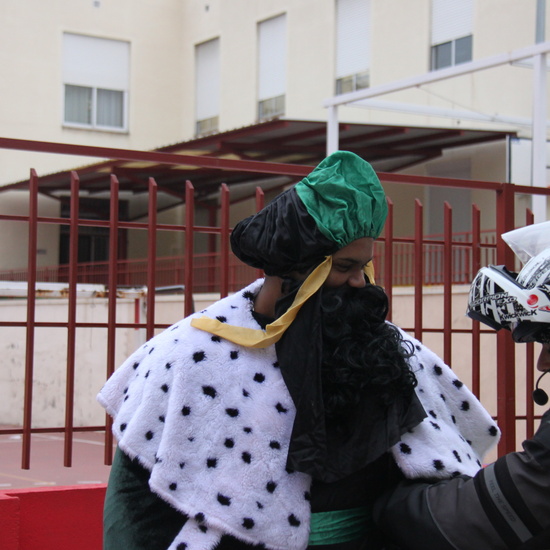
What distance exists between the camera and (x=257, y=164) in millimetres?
3975

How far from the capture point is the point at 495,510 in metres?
1.89

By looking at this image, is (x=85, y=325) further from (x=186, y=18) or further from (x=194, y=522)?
(x=186, y=18)

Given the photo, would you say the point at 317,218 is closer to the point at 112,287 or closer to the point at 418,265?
the point at 112,287

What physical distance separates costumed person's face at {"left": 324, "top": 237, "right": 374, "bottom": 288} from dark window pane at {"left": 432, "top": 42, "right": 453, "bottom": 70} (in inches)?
558

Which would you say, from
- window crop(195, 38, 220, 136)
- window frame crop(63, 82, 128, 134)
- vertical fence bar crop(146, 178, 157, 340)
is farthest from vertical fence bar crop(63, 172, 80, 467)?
window frame crop(63, 82, 128, 134)

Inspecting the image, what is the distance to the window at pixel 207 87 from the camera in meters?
21.2

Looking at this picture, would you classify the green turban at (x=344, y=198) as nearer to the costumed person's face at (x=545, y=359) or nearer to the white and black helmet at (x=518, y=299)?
the white and black helmet at (x=518, y=299)

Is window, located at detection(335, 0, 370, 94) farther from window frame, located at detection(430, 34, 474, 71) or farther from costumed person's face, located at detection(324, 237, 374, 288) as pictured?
costumed person's face, located at detection(324, 237, 374, 288)

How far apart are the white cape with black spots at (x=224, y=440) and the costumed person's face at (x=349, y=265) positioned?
0.24m

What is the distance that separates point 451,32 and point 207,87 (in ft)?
24.4

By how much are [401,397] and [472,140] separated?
13.4 m

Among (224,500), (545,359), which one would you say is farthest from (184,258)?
(545,359)

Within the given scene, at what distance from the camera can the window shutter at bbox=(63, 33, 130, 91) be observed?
21.1 meters

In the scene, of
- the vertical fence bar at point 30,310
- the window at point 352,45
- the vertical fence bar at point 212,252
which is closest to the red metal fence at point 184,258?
the vertical fence bar at point 30,310
